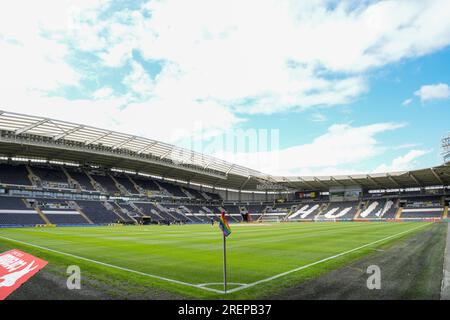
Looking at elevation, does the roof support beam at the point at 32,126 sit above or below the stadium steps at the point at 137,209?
above

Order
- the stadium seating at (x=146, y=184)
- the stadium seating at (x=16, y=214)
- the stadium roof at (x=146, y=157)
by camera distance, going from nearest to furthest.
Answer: the stadium seating at (x=16, y=214) < the stadium roof at (x=146, y=157) < the stadium seating at (x=146, y=184)

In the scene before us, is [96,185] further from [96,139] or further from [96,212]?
[96,139]

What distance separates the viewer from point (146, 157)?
2736 inches

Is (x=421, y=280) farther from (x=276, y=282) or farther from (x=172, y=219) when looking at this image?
(x=172, y=219)

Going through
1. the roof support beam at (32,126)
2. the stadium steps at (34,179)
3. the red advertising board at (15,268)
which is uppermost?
the roof support beam at (32,126)

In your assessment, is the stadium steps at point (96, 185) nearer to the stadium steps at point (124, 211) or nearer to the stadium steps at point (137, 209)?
the stadium steps at point (124, 211)

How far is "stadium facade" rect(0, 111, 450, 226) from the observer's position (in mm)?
53334

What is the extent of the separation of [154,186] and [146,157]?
14.7m

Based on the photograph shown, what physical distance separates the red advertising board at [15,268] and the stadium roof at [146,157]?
38.4 m

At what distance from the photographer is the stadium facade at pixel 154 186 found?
2100 inches

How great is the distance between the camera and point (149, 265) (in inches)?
Answer: 473

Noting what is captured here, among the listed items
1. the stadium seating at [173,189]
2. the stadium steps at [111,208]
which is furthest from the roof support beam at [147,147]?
the stadium seating at [173,189]

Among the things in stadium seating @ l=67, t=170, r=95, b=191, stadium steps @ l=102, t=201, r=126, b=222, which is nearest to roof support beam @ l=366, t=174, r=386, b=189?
stadium steps @ l=102, t=201, r=126, b=222
